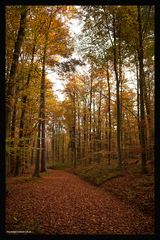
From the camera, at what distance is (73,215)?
659 cm

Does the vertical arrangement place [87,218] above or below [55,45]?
below

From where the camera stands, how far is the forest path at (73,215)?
5473 mm

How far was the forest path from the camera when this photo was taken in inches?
215

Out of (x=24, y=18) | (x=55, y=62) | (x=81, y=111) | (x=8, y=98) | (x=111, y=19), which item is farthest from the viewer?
(x=81, y=111)

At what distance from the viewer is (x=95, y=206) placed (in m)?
7.73

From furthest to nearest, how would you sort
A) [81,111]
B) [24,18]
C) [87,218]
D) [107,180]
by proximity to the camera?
[81,111] → [107,180] → [24,18] → [87,218]

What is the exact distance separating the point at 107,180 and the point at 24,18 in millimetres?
9835

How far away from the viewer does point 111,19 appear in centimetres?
1461

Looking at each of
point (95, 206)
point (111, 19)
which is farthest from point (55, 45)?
point (95, 206)
